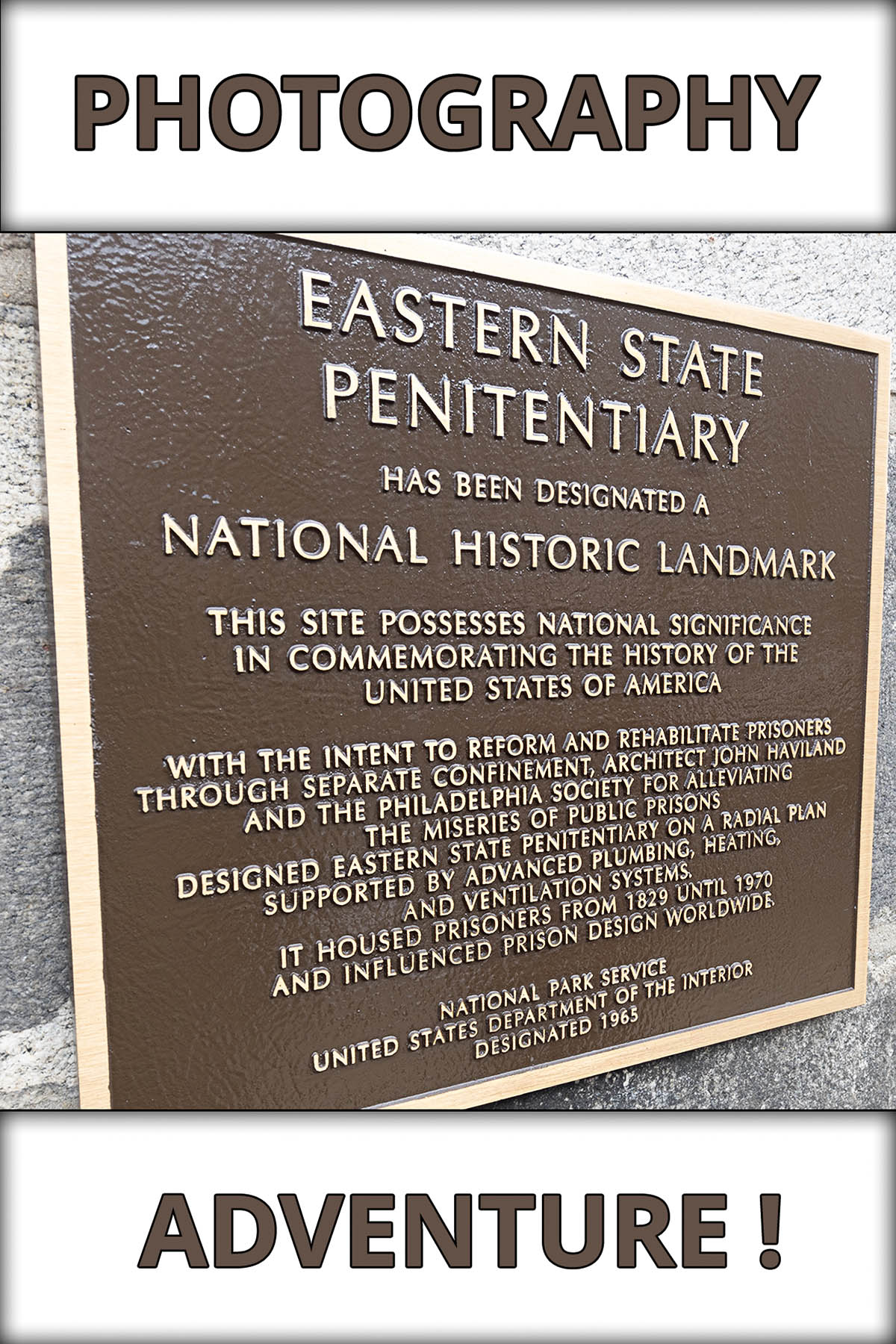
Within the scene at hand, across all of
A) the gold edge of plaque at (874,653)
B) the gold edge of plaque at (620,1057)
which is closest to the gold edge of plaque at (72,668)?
the gold edge of plaque at (620,1057)

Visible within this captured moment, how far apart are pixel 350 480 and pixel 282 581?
0.79 feet

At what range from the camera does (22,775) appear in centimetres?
155

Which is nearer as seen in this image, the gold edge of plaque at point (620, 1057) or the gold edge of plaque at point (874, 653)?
the gold edge of plaque at point (620, 1057)

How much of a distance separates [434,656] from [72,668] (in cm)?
67

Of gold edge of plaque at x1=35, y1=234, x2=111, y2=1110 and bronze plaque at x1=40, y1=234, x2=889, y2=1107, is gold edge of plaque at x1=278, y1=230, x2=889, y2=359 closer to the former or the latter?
bronze plaque at x1=40, y1=234, x2=889, y2=1107

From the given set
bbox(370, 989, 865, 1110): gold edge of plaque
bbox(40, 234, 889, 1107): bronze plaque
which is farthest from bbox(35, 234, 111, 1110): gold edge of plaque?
bbox(370, 989, 865, 1110): gold edge of plaque

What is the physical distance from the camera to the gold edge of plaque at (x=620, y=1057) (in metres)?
1.78

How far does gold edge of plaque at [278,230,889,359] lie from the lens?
5.38 ft

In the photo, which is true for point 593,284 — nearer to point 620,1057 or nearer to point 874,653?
point 874,653

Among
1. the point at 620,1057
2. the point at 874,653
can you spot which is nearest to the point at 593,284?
the point at 874,653

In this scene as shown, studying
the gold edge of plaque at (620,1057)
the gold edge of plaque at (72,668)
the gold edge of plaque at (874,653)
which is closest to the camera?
the gold edge of plaque at (72,668)

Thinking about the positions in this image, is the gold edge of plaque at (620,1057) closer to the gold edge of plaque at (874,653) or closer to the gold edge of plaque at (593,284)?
the gold edge of plaque at (874,653)

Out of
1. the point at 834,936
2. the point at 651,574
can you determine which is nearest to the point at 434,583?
the point at 651,574

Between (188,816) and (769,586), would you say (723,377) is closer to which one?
(769,586)
